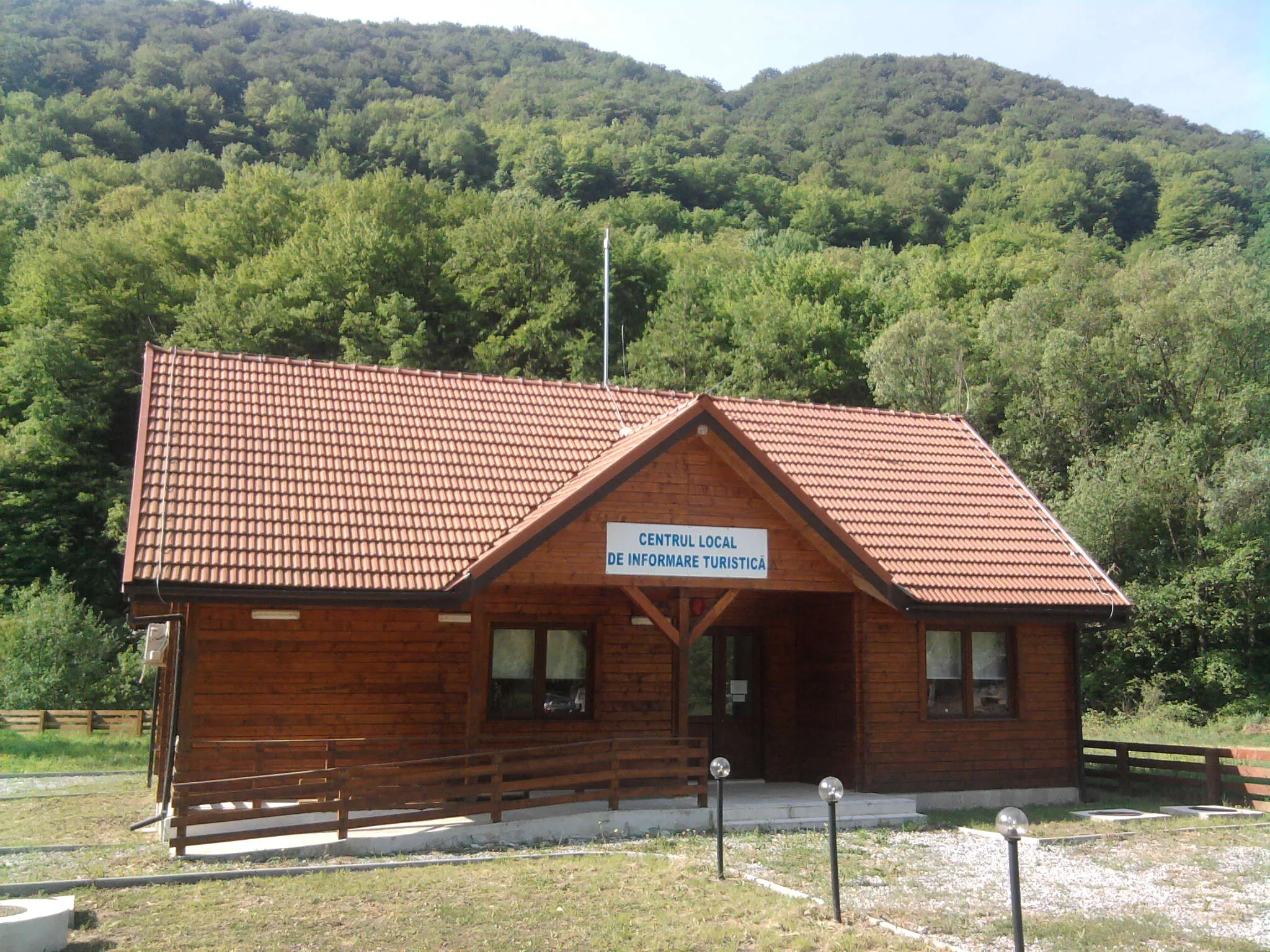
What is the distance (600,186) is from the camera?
7012 centimetres

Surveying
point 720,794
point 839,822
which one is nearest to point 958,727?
point 839,822

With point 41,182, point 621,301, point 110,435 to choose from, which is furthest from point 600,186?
point 110,435

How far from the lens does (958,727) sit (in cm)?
1555

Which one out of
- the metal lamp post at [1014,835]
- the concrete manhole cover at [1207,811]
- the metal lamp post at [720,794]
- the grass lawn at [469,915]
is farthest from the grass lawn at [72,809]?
the concrete manhole cover at [1207,811]

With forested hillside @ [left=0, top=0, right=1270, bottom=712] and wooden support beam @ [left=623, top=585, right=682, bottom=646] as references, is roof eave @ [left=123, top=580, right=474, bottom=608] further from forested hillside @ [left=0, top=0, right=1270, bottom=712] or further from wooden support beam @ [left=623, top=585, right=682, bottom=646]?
forested hillside @ [left=0, top=0, right=1270, bottom=712]

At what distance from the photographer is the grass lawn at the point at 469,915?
7914 millimetres

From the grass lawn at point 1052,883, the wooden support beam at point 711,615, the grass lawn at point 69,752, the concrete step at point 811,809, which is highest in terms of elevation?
the wooden support beam at point 711,615

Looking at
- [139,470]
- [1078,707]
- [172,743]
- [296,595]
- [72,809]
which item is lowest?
[72,809]

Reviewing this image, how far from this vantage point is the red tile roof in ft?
42.9

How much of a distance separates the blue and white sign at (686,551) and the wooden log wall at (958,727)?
226 centimetres

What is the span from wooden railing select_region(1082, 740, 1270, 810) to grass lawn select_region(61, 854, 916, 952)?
30.3ft

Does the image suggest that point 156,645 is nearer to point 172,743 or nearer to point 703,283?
point 172,743

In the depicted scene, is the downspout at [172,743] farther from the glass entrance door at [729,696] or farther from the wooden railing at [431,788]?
the glass entrance door at [729,696]

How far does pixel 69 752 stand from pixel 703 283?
3281 centimetres
